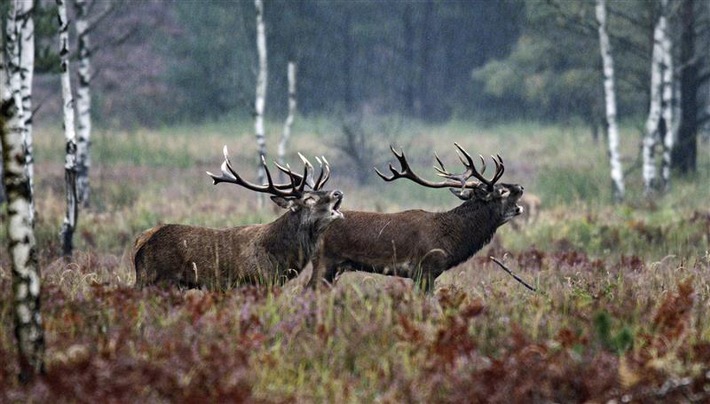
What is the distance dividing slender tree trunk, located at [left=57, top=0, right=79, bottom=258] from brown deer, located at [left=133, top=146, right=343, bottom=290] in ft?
11.3

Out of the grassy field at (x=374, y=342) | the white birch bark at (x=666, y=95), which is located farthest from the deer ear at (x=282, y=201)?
the white birch bark at (x=666, y=95)

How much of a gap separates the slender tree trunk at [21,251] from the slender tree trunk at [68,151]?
20.8 feet

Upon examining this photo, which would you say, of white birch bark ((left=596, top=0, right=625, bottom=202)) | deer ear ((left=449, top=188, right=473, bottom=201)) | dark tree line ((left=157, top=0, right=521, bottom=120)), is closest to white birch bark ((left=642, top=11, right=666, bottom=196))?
white birch bark ((left=596, top=0, right=625, bottom=202))

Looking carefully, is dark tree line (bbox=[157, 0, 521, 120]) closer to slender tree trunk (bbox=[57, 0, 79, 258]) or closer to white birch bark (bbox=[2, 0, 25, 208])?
slender tree trunk (bbox=[57, 0, 79, 258])

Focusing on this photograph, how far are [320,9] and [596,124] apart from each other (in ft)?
54.1

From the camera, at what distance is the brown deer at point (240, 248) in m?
8.39

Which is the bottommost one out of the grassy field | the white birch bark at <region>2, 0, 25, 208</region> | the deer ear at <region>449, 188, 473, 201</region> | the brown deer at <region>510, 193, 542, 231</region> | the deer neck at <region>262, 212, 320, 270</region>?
the brown deer at <region>510, 193, 542, 231</region>

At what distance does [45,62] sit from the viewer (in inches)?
596

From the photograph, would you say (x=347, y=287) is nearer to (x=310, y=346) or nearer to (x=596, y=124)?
(x=310, y=346)

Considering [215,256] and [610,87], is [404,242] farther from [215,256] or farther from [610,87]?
[610,87]

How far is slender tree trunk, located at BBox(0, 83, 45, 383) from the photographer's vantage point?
17.5 ft

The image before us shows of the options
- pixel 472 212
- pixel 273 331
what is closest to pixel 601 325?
pixel 273 331

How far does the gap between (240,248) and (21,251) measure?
3.23 m

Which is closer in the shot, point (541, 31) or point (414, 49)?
point (541, 31)
